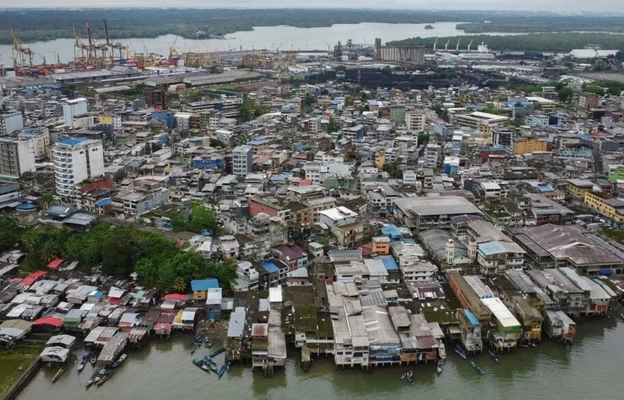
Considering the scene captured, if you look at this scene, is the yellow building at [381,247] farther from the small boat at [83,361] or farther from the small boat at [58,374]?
the small boat at [58,374]

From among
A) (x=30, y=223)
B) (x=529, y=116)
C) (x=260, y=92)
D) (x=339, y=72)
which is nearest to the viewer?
(x=30, y=223)

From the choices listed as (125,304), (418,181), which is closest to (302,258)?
(125,304)

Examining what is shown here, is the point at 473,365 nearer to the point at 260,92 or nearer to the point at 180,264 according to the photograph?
the point at 180,264

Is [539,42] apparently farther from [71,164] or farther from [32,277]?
[32,277]

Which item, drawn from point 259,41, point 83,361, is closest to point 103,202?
point 83,361

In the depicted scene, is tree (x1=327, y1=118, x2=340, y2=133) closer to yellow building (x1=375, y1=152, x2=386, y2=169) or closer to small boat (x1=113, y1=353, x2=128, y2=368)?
yellow building (x1=375, y1=152, x2=386, y2=169)
